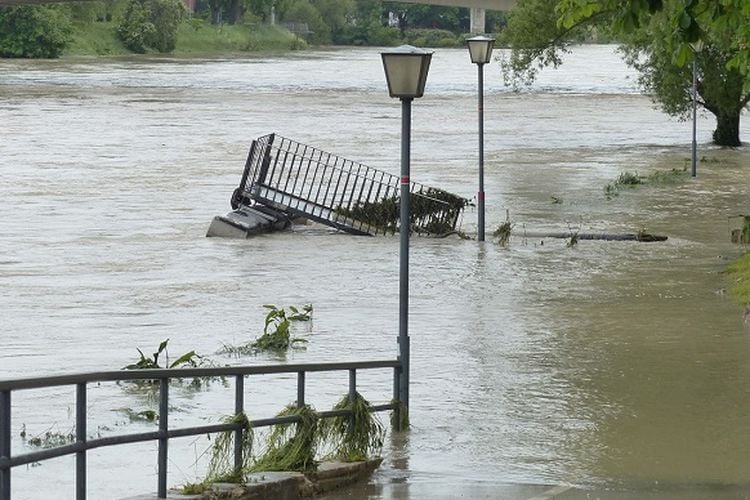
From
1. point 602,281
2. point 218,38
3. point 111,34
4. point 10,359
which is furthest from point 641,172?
point 218,38

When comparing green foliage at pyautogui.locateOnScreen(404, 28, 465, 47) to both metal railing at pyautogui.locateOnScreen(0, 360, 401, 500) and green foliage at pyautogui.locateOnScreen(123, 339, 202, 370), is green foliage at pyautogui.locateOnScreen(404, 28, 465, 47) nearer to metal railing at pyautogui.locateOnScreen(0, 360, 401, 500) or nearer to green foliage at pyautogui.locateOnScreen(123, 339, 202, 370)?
green foliage at pyautogui.locateOnScreen(123, 339, 202, 370)

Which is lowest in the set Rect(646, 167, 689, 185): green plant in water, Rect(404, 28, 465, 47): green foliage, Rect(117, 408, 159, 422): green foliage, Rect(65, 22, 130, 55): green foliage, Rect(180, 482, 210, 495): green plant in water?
Rect(117, 408, 159, 422): green foliage

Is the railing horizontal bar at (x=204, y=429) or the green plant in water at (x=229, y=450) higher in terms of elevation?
the railing horizontal bar at (x=204, y=429)

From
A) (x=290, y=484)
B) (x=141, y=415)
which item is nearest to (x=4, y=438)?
(x=290, y=484)

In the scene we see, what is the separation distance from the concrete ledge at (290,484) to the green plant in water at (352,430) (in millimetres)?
242

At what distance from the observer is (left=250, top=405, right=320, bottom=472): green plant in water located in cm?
1006

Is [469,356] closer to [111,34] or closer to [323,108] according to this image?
[323,108]

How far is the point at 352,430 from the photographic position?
11.6 meters

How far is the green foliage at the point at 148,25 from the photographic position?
126062 millimetres

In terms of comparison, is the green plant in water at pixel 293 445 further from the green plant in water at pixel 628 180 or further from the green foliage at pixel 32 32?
the green foliage at pixel 32 32

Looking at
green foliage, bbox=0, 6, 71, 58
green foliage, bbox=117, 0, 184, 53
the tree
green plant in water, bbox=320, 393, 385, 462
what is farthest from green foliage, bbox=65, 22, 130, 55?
green plant in water, bbox=320, 393, 385, 462

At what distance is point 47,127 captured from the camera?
58344 millimetres

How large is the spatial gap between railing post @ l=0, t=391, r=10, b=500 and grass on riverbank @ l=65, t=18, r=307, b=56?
390 feet

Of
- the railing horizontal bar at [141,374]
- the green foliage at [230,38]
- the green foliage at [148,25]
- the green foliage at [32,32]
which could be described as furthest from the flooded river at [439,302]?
the green foliage at [230,38]
